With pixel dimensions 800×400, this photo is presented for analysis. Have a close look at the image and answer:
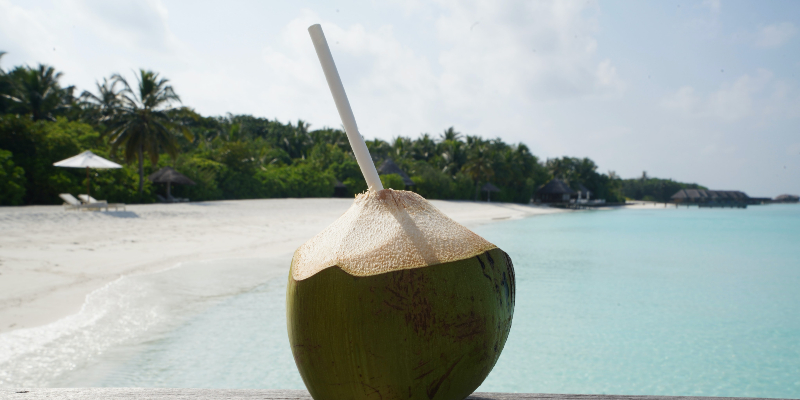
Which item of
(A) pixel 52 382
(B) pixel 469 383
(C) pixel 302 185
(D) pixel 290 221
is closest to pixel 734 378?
(B) pixel 469 383

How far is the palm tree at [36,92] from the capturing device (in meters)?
24.9

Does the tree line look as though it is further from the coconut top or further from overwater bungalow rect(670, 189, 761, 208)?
overwater bungalow rect(670, 189, 761, 208)

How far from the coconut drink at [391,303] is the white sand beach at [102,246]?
520cm

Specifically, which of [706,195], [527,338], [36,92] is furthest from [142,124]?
[706,195]

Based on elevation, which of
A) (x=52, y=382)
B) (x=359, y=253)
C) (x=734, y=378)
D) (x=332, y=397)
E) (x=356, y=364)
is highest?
(x=359, y=253)

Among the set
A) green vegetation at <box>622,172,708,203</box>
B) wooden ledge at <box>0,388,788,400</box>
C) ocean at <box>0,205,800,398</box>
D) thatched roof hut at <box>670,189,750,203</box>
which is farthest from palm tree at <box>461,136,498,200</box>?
green vegetation at <box>622,172,708,203</box>

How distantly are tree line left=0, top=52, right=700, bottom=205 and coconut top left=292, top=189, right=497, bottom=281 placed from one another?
21742mm

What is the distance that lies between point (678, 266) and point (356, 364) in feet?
46.1

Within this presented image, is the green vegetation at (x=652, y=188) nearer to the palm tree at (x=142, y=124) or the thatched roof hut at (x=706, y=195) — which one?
the thatched roof hut at (x=706, y=195)

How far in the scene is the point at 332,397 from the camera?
1.03 meters

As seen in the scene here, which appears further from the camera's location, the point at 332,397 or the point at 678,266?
the point at 678,266

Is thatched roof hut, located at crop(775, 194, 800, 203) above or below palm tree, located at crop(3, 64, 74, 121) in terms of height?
below

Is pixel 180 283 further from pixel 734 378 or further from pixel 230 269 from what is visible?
pixel 734 378

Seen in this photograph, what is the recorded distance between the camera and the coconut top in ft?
3.09
